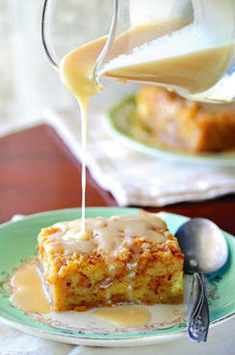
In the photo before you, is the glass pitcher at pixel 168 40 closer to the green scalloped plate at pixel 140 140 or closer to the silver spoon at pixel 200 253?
the silver spoon at pixel 200 253

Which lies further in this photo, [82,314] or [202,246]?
[202,246]

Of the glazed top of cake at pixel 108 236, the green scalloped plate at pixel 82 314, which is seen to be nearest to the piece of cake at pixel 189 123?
the green scalloped plate at pixel 82 314

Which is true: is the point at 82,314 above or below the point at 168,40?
below

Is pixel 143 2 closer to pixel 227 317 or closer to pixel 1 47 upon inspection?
pixel 227 317

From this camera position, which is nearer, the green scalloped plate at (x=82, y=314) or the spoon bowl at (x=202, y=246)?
the green scalloped plate at (x=82, y=314)

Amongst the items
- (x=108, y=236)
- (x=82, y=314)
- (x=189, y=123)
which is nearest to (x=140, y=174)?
(x=189, y=123)

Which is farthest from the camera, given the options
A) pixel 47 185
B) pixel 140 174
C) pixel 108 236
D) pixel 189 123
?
pixel 189 123

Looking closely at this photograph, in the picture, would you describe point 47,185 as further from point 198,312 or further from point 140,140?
point 198,312
